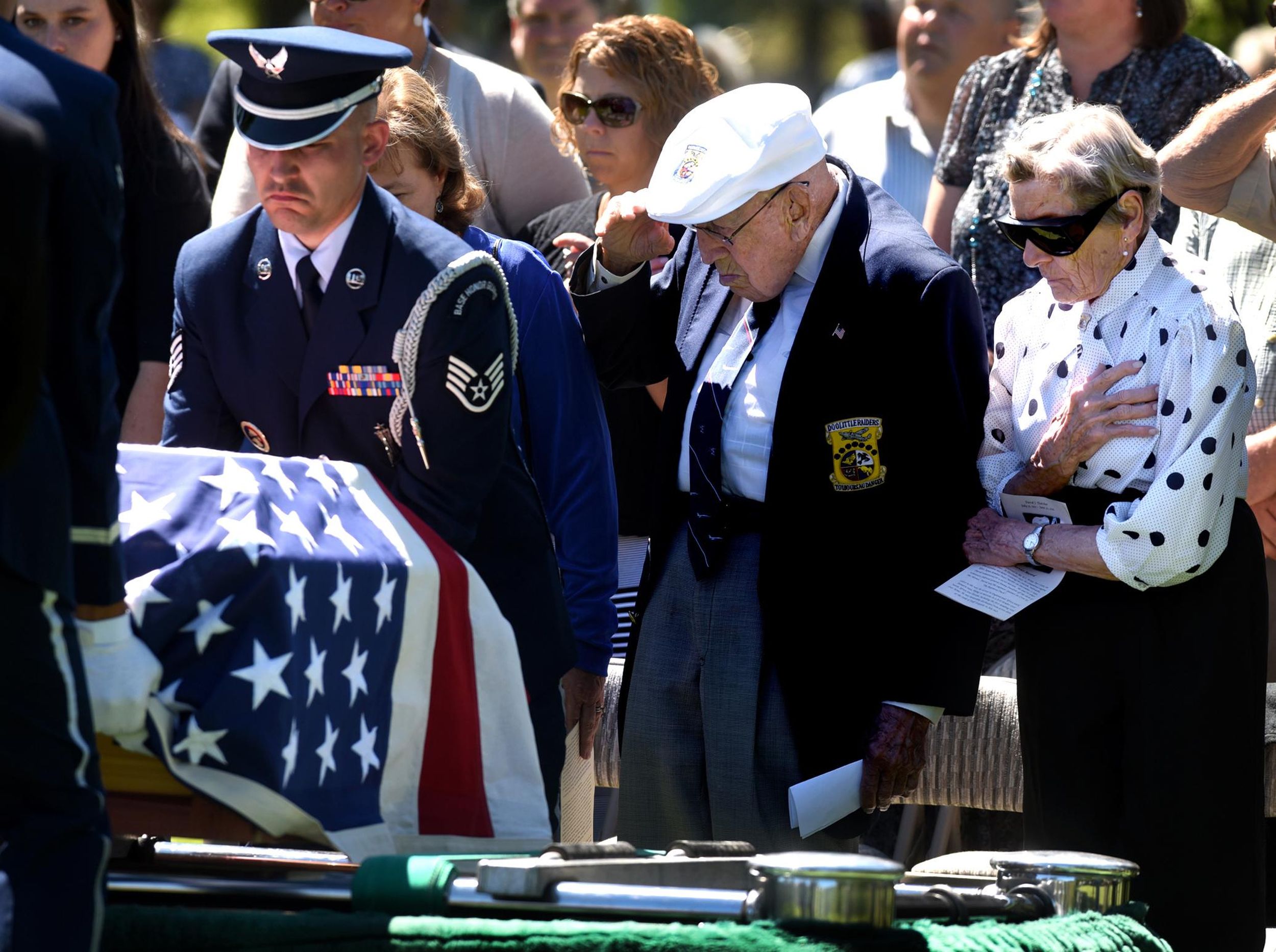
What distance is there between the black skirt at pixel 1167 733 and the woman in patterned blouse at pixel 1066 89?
50.4 inches

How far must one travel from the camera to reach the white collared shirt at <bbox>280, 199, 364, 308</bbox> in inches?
122

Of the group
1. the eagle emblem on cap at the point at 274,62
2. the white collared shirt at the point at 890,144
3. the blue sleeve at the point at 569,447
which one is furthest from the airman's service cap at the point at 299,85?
the white collared shirt at the point at 890,144

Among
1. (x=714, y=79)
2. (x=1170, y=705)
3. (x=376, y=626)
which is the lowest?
(x=1170, y=705)

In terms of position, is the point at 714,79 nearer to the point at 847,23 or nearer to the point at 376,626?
the point at 376,626

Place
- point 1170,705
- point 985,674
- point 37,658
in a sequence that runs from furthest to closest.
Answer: point 985,674
point 1170,705
point 37,658

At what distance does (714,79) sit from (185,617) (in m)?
2.76

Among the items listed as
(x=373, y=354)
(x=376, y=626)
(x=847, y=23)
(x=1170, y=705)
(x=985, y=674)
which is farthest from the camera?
(x=847, y=23)

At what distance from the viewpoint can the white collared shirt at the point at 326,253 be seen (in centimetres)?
310

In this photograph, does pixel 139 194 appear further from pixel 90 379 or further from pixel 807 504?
pixel 90 379

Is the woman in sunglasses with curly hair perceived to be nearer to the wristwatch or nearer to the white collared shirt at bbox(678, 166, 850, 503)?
the white collared shirt at bbox(678, 166, 850, 503)

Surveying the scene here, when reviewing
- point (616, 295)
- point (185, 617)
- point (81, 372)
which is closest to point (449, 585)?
point (185, 617)

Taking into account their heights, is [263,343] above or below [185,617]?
above

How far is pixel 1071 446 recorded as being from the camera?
3395mm

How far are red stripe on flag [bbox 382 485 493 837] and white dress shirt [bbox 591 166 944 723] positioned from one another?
0.84 metres
